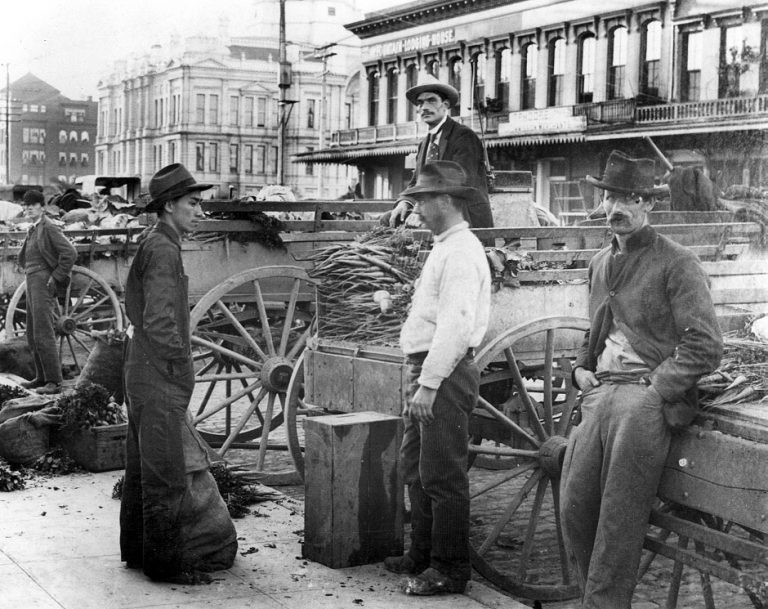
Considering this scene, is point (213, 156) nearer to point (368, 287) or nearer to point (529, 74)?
point (529, 74)

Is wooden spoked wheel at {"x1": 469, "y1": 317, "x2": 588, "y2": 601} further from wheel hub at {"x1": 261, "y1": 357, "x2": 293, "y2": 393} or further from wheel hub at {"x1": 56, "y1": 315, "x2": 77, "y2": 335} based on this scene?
wheel hub at {"x1": 56, "y1": 315, "x2": 77, "y2": 335}

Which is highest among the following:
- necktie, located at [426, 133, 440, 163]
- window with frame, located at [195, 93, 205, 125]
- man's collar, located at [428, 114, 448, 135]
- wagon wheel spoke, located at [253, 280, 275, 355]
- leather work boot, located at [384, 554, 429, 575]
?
window with frame, located at [195, 93, 205, 125]

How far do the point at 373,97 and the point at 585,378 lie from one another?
4306 centimetres

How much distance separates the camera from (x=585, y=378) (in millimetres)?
4953

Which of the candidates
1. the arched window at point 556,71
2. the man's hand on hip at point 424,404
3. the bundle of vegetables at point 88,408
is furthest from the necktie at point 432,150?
the arched window at point 556,71

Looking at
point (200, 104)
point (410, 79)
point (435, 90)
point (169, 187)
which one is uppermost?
point (200, 104)

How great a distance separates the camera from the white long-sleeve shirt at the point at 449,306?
17.4ft

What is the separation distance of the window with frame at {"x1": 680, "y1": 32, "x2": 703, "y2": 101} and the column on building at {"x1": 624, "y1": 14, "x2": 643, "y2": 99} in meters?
1.66

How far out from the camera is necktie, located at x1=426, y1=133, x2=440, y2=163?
728 centimetres

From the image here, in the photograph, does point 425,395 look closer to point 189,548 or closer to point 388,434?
point 388,434

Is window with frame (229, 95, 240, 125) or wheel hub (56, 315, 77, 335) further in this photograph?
window with frame (229, 95, 240, 125)

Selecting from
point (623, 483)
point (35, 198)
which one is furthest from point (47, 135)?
point (623, 483)

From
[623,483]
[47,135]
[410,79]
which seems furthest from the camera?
[47,135]

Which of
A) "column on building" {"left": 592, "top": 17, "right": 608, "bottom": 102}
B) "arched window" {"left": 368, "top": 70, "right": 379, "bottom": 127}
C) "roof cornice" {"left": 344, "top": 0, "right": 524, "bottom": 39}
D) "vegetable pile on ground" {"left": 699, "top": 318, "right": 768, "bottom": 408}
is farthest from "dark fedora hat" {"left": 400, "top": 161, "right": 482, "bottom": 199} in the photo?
"arched window" {"left": 368, "top": 70, "right": 379, "bottom": 127}
